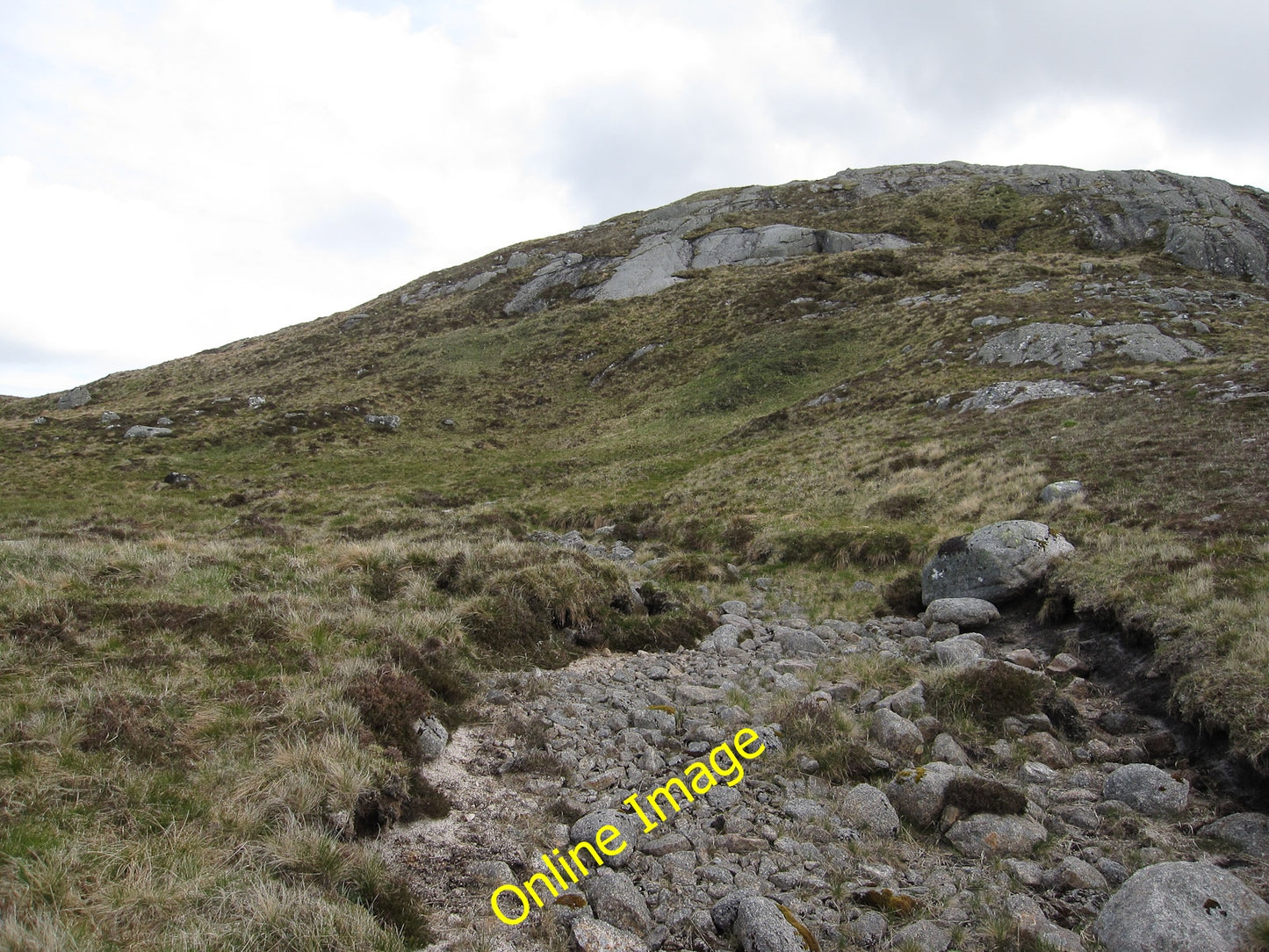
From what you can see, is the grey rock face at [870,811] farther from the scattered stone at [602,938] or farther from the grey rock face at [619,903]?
the scattered stone at [602,938]

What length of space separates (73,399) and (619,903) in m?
92.4

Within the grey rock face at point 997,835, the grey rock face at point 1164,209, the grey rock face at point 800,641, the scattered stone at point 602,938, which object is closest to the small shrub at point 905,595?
the grey rock face at point 800,641

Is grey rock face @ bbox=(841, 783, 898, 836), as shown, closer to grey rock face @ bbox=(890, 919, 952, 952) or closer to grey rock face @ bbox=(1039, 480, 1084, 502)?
grey rock face @ bbox=(890, 919, 952, 952)

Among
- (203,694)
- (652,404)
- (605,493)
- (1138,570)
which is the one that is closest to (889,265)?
(652,404)

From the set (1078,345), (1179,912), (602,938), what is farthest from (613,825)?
(1078,345)

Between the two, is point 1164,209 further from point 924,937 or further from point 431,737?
point 431,737

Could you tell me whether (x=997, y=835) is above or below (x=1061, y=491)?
below

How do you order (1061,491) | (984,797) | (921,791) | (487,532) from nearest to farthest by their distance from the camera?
(984,797) < (921,791) < (1061,491) < (487,532)

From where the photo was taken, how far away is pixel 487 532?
2180 centimetres

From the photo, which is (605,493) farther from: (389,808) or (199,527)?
(389,808)

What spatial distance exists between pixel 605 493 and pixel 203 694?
24509 mm

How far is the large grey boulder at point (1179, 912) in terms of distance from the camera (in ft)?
14.5

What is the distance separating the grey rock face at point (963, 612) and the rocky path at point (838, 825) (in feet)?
8.03

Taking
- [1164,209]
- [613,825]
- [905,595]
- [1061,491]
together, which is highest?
[1164,209]
